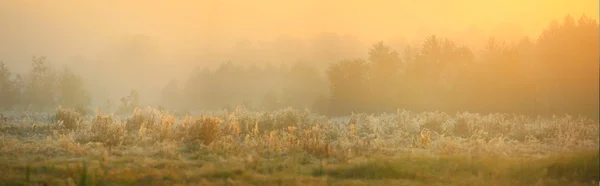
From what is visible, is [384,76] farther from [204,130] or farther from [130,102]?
[204,130]

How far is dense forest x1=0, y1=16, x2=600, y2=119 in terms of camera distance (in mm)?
39000

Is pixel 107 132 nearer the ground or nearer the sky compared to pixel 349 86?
nearer the ground

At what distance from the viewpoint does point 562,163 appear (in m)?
15.6

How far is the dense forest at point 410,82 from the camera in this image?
39.0 metres

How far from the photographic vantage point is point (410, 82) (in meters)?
51.8

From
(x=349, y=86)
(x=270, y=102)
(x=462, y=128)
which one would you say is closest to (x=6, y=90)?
(x=270, y=102)

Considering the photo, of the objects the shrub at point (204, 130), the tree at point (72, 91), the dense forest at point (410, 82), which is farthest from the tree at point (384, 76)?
the tree at point (72, 91)

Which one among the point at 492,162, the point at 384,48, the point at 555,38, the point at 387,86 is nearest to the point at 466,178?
the point at 492,162

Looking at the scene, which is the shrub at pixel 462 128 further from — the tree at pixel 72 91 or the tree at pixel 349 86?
the tree at pixel 72 91

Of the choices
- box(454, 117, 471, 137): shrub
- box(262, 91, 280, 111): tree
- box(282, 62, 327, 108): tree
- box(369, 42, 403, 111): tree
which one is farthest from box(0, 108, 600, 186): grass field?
box(282, 62, 327, 108): tree

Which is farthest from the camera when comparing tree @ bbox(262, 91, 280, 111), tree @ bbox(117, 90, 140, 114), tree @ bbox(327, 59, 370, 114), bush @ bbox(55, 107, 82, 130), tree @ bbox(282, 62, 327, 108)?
tree @ bbox(117, 90, 140, 114)

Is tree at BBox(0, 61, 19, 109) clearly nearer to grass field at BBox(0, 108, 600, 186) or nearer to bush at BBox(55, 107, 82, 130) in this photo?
bush at BBox(55, 107, 82, 130)

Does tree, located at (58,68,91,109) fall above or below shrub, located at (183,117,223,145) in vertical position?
above

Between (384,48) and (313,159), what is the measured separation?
132 ft
